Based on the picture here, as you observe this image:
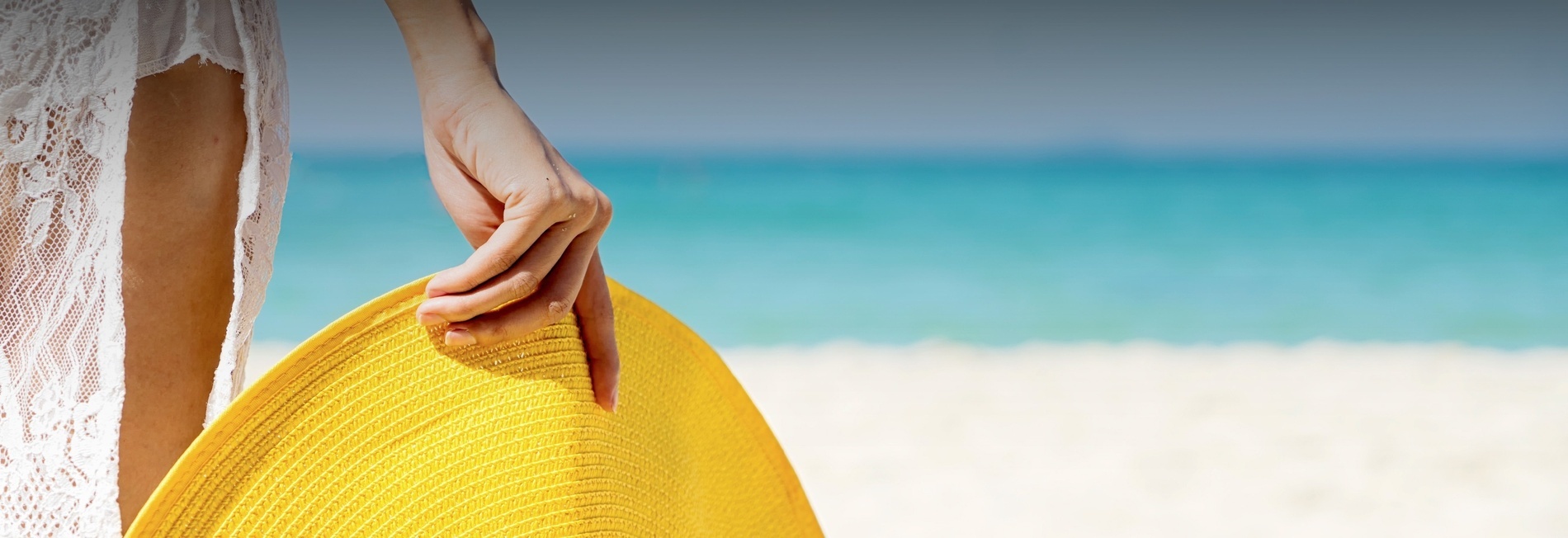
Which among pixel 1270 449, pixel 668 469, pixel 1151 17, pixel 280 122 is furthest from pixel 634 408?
pixel 1151 17

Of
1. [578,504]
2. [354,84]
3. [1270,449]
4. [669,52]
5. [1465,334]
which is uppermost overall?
[669,52]

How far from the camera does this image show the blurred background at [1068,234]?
2.45m

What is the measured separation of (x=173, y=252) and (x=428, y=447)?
212 millimetres

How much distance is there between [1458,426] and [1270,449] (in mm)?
540

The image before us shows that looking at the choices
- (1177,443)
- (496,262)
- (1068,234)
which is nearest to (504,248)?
(496,262)

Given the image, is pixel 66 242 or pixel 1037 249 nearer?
pixel 66 242

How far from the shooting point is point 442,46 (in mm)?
617

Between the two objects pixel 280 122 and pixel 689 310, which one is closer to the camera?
pixel 280 122

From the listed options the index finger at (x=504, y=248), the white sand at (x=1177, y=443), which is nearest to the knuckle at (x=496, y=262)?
the index finger at (x=504, y=248)

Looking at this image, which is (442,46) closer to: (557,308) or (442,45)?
(442,45)

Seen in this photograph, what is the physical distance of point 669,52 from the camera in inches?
513

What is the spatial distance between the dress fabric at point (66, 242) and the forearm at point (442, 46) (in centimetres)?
15

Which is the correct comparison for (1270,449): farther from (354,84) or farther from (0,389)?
(354,84)

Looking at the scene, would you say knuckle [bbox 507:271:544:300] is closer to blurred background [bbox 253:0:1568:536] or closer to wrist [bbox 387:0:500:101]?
wrist [bbox 387:0:500:101]
